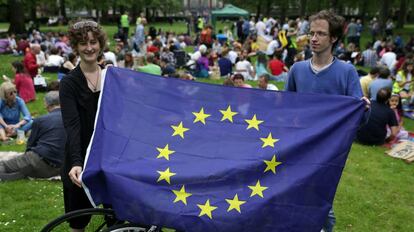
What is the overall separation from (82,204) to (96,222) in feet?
2.01

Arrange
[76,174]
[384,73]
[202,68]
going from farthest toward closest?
[202,68] < [384,73] < [76,174]

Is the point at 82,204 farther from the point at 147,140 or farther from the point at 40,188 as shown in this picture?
the point at 40,188

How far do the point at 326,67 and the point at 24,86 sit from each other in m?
10.1

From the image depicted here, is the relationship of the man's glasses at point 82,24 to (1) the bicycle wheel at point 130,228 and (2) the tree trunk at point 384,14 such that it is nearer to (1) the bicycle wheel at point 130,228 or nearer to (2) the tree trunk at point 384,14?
(1) the bicycle wheel at point 130,228

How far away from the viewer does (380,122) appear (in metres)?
9.40

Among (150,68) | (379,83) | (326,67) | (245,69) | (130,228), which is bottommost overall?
(245,69)

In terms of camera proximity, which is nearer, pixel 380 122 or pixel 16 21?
pixel 380 122

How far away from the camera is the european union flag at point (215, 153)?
323 cm

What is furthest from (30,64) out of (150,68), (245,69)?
(245,69)

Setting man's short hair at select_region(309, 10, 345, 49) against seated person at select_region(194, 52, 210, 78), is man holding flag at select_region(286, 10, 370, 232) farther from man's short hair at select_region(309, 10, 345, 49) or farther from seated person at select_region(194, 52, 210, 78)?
seated person at select_region(194, 52, 210, 78)

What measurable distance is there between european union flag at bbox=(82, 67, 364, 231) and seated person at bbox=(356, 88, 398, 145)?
20.4 ft

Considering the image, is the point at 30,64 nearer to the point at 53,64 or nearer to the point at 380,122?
the point at 53,64

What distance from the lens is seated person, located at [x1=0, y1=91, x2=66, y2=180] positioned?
6508mm

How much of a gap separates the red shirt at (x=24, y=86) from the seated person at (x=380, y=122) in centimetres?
824
